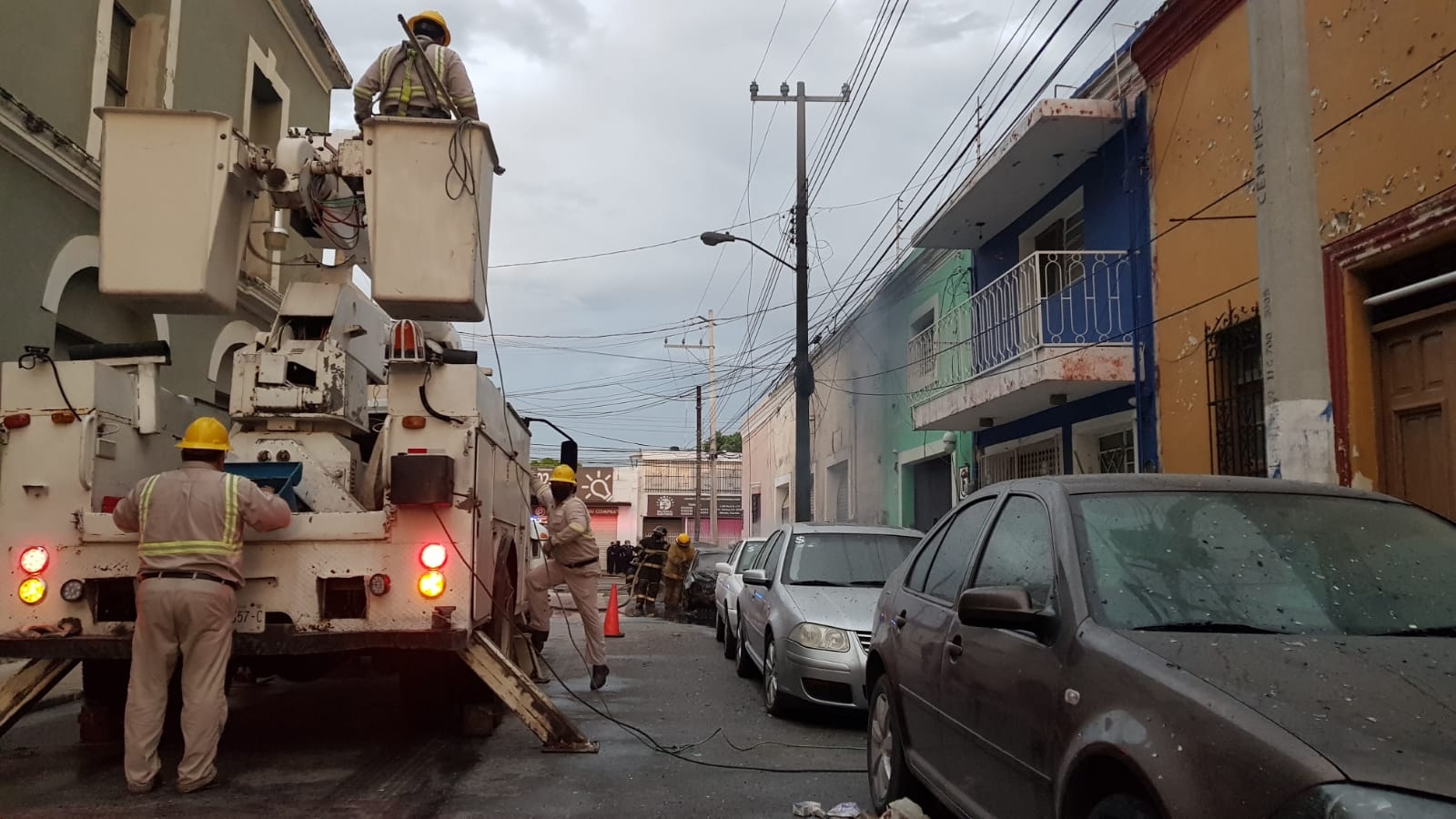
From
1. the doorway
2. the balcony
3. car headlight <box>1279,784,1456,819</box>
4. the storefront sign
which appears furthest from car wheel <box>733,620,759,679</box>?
the storefront sign

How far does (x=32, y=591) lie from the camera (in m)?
5.45

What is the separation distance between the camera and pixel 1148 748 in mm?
2596

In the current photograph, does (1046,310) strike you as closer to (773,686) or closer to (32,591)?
(773,686)

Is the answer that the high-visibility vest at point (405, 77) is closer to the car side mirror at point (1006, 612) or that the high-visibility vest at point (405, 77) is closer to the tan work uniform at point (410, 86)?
the tan work uniform at point (410, 86)

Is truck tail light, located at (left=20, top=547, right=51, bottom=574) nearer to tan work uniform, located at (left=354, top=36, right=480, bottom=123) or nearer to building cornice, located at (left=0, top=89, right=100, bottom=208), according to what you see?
tan work uniform, located at (left=354, top=36, right=480, bottom=123)

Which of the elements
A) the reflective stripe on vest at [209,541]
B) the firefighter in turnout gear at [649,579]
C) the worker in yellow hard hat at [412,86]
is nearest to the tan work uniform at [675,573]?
the firefighter in turnout gear at [649,579]

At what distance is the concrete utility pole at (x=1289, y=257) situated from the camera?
193 inches

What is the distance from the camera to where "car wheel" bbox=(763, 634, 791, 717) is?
25.6 feet

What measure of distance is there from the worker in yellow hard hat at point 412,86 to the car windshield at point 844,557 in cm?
431

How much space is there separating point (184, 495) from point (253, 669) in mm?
2205

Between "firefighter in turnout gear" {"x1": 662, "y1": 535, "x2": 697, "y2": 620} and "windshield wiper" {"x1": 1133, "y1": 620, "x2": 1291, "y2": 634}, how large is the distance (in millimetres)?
16393

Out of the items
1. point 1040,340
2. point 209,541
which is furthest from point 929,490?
point 209,541

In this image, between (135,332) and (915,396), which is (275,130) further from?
(915,396)

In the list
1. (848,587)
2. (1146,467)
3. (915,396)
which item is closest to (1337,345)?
(1146,467)
